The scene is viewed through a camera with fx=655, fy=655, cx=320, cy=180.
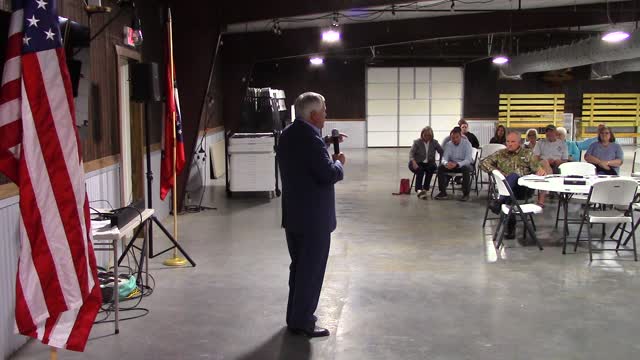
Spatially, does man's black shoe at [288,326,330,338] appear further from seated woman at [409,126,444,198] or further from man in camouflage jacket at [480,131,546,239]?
seated woman at [409,126,444,198]

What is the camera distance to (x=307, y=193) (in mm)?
4043

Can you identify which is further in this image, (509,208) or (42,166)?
(509,208)

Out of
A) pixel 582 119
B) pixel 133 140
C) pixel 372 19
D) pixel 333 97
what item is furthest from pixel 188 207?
pixel 582 119

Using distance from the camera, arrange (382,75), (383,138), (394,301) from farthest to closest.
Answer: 1. (383,138)
2. (382,75)
3. (394,301)

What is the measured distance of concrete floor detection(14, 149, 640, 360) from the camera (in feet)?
13.3

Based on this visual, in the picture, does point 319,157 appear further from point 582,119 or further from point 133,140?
point 582,119

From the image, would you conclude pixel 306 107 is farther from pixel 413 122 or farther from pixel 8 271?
pixel 413 122

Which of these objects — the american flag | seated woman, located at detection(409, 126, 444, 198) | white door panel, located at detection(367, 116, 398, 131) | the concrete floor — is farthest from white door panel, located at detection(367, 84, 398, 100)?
the american flag

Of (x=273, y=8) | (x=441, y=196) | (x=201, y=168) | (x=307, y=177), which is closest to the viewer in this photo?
(x=307, y=177)

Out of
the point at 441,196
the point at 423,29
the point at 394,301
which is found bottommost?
the point at 394,301

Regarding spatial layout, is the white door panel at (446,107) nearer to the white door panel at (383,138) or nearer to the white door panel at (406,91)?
the white door panel at (406,91)

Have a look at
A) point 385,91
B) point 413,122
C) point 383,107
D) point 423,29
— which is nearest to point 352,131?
point 383,107

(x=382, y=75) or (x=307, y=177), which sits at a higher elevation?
(x=382, y=75)

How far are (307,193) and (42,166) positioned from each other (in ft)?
5.55
